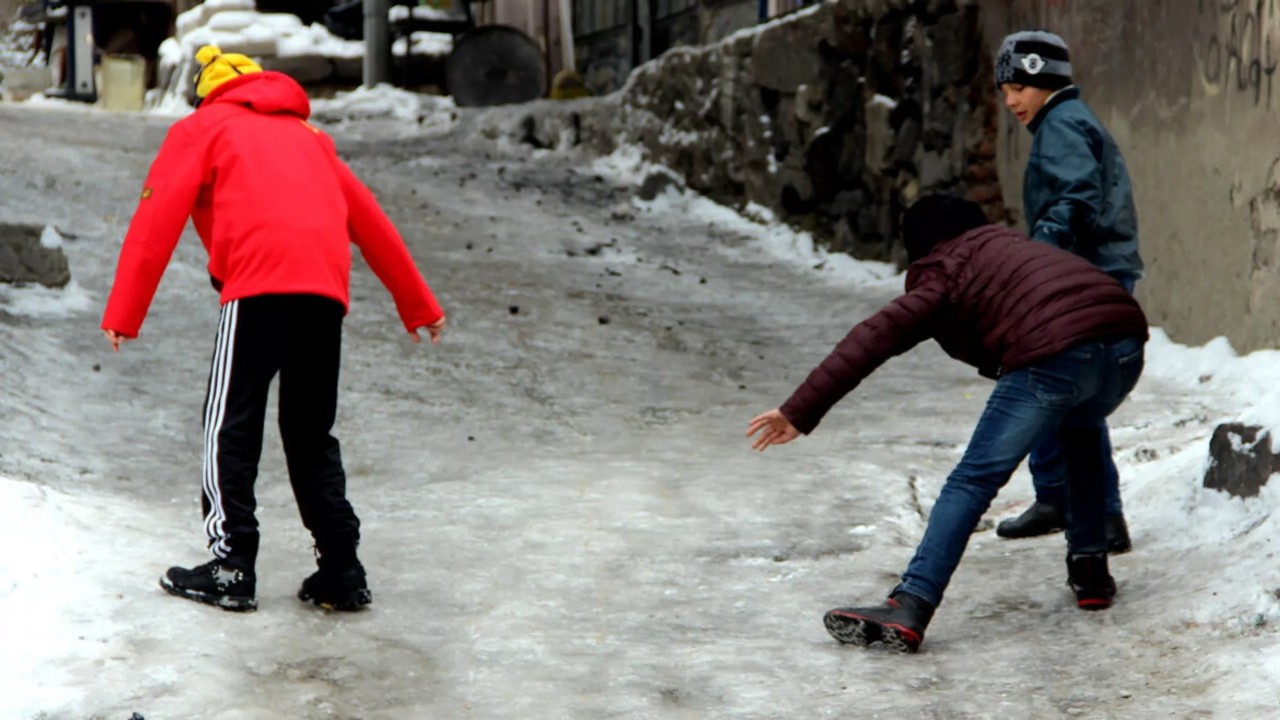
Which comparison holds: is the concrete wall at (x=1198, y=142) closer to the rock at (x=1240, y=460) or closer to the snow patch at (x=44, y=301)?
the rock at (x=1240, y=460)

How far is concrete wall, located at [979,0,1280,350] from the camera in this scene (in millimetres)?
6770

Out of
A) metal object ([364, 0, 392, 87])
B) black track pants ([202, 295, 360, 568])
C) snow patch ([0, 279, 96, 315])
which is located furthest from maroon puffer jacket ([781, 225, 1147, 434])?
metal object ([364, 0, 392, 87])

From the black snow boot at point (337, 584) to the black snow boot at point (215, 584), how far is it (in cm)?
23

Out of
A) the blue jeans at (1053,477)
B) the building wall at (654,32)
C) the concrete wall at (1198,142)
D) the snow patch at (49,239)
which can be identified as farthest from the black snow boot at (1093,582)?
the building wall at (654,32)

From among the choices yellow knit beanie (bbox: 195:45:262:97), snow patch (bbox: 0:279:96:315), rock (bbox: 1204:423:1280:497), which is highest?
yellow knit beanie (bbox: 195:45:262:97)

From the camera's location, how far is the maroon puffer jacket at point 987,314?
3715 millimetres

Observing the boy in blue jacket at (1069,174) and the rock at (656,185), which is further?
the rock at (656,185)

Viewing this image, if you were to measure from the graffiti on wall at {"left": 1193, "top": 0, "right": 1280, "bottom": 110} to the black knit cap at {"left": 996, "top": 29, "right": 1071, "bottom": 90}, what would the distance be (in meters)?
2.60

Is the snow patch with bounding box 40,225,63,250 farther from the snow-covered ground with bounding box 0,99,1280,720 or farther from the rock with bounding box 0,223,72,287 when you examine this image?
the snow-covered ground with bounding box 0,99,1280,720

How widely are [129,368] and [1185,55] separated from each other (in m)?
5.61

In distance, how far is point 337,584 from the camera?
166 inches

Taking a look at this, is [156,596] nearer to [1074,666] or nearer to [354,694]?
[354,694]

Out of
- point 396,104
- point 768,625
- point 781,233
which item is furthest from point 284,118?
point 396,104

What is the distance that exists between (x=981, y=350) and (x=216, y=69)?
2.33m
